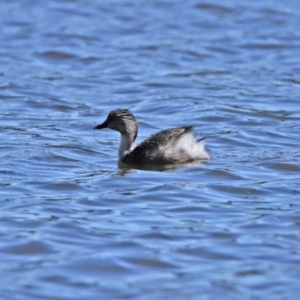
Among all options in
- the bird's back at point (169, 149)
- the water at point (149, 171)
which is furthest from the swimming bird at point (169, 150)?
the water at point (149, 171)

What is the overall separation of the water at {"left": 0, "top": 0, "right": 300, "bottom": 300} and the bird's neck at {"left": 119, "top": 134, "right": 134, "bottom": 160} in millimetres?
233

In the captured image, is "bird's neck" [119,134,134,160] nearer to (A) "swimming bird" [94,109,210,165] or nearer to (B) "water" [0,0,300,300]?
(A) "swimming bird" [94,109,210,165]

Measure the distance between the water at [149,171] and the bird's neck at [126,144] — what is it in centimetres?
23

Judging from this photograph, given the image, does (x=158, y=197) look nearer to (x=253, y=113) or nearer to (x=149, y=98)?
(x=253, y=113)

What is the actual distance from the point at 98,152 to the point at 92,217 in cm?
325

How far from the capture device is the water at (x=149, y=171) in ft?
26.0

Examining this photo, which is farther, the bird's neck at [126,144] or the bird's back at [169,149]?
the bird's neck at [126,144]

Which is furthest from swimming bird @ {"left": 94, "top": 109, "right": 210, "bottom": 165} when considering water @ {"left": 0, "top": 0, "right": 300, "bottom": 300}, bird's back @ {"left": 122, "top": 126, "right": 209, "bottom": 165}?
water @ {"left": 0, "top": 0, "right": 300, "bottom": 300}

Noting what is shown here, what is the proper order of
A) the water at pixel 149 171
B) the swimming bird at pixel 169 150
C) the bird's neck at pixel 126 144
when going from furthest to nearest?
the bird's neck at pixel 126 144
the swimming bird at pixel 169 150
the water at pixel 149 171

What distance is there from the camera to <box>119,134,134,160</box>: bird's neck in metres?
11.9

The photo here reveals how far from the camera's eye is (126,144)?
12000 millimetres

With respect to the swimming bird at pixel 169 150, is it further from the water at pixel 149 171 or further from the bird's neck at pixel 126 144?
the water at pixel 149 171

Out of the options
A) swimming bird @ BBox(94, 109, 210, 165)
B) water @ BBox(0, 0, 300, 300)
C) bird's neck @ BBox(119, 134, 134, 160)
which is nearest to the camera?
water @ BBox(0, 0, 300, 300)

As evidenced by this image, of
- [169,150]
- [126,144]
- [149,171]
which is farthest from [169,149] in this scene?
[126,144]
